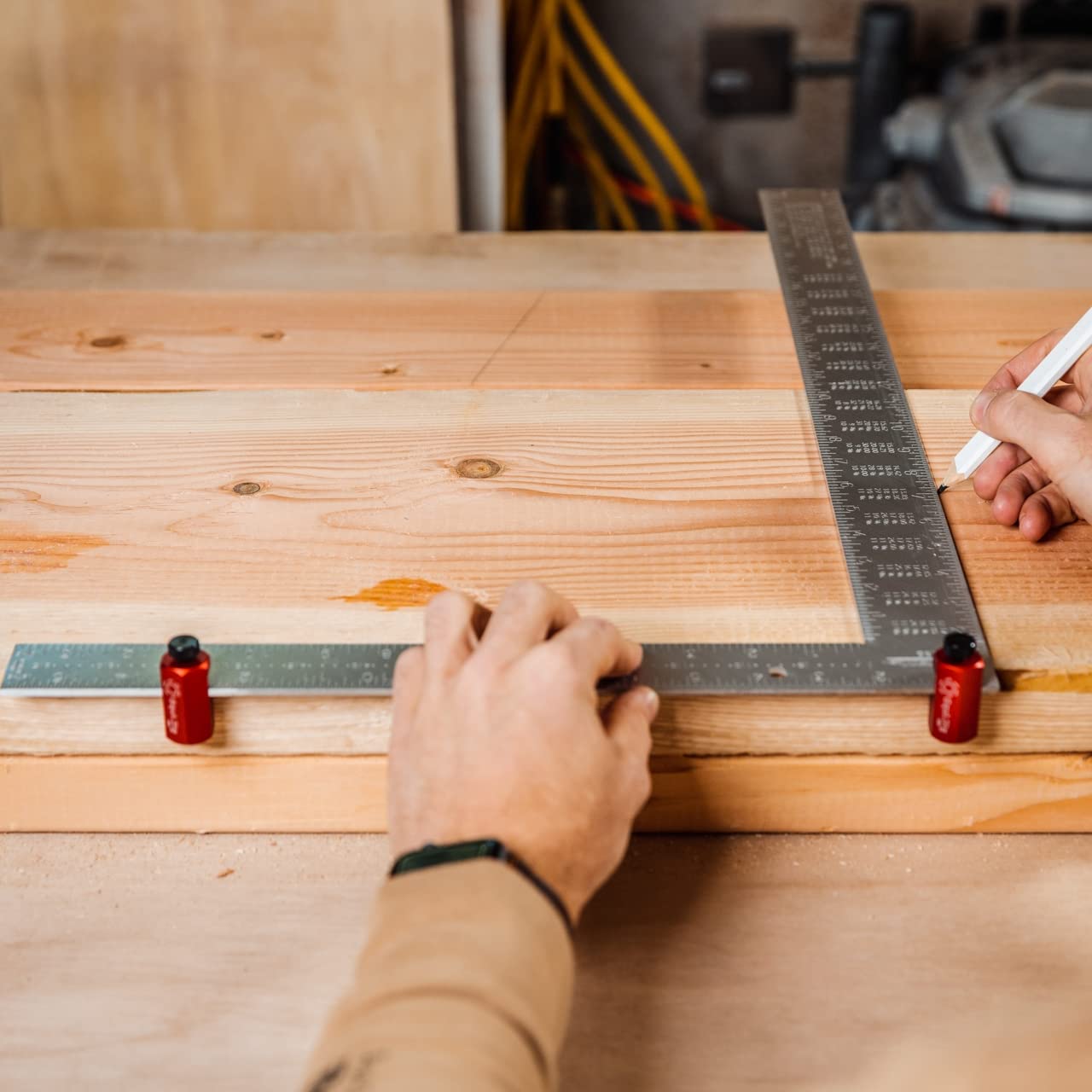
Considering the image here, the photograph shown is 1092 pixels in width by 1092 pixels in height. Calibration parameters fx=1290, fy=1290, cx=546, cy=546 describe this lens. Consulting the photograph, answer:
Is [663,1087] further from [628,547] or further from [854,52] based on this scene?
[854,52]

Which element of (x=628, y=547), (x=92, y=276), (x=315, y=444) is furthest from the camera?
(x=92, y=276)

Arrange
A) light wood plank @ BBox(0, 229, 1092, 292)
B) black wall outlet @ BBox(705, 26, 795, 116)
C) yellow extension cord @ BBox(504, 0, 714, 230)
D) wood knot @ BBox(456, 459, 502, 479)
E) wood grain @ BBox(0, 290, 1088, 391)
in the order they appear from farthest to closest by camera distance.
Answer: black wall outlet @ BBox(705, 26, 795, 116) < yellow extension cord @ BBox(504, 0, 714, 230) < light wood plank @ BBox(0, 229, 1092, 292) < wood grain @ BBox(0, 290, 1088, 391) < wood knot @ BBox(456, 459, 502, 479)

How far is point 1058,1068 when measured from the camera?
420 millimetres

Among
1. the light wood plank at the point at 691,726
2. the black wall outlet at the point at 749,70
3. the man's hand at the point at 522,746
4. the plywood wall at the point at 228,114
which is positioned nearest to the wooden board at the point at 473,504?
the light wood plank at the point at 691,726

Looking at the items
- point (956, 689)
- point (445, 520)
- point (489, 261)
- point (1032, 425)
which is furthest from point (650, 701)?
point (489, 261)

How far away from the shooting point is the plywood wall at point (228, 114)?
241cm

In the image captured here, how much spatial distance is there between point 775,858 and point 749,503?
1.16ft

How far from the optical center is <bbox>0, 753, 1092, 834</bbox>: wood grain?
1049 mm

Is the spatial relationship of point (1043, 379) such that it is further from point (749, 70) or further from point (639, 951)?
point (749, 70)

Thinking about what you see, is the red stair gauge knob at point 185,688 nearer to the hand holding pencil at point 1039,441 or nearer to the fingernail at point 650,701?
the fingernail at point 650,701

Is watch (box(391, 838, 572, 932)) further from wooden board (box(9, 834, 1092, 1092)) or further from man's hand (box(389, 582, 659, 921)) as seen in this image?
wooden board (box(9, 834, 1092, 1092))

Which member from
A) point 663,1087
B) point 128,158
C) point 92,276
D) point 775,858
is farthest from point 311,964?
point 128,158

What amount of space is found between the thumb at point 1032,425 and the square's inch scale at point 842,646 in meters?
0.10

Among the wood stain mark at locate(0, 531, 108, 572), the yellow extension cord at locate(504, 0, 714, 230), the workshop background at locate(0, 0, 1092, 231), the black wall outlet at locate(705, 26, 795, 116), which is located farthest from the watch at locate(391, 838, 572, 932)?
the black wall outlet at locate(705, 26, 795, 116)
